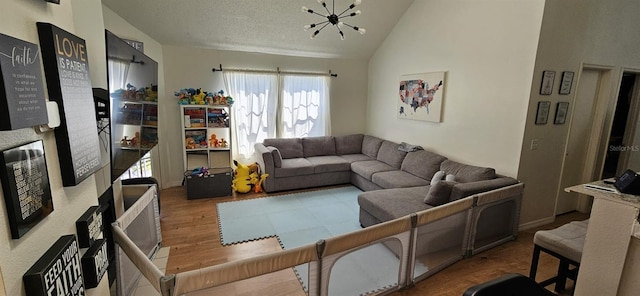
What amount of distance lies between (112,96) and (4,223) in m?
1.28

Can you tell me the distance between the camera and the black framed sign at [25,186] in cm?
73

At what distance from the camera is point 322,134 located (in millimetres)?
5785

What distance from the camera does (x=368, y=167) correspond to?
15.4ft

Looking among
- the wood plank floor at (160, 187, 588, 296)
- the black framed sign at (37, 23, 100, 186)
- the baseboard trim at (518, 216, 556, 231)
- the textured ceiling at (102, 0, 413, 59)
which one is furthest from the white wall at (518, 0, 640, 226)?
the black framed sign at (37, 23, 100, 186)

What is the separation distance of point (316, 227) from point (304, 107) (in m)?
2.74

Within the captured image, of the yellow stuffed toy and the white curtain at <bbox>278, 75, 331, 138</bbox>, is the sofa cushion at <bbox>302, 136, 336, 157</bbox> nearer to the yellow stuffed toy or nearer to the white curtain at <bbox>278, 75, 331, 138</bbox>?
the white curtain at <bbox>278, 75, 331, 138</bbox>

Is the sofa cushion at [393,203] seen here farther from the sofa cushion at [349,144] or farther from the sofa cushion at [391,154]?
the sofa cushion at [349,144]

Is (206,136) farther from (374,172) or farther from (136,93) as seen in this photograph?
(374,172)

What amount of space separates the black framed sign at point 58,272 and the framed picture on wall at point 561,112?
4.31 metres

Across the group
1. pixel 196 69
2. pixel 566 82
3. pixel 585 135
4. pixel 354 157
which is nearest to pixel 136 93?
pixel 196 69

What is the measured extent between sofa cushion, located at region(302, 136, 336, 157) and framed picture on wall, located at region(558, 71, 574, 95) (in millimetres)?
3500

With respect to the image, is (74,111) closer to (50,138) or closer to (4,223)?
(50,138)

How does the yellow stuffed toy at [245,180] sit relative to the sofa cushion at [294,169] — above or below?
below

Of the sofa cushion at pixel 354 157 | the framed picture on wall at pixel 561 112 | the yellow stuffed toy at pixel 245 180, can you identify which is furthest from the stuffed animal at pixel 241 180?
the framed picture on wall at pixel 561 112
